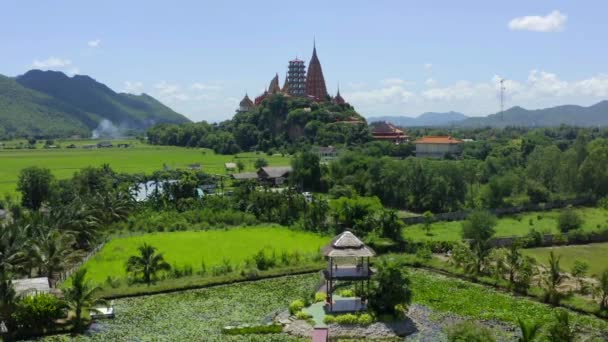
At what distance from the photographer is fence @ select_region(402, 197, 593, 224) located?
46406 mm

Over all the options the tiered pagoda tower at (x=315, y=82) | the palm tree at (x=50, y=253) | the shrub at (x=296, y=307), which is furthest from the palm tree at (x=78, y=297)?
the tiered pagoda tower at (x=315, y=82)

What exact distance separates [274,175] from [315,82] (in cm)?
5394

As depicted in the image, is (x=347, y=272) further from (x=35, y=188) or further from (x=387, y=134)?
(x=387, y=134)

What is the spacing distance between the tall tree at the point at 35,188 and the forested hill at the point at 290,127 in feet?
156

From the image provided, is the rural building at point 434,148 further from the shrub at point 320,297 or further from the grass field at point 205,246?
the shrub at point 320,297

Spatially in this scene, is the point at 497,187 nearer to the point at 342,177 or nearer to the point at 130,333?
the point at 342,177

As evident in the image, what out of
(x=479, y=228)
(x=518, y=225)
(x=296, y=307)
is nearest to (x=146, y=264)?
(x=296, y=307)

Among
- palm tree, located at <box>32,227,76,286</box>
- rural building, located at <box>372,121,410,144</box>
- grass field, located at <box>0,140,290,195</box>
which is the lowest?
palm tree, located at <box>32,227,76,286</box>

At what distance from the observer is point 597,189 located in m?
56.1

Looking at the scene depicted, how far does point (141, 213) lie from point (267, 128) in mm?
62408

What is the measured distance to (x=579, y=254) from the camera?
37.0 m

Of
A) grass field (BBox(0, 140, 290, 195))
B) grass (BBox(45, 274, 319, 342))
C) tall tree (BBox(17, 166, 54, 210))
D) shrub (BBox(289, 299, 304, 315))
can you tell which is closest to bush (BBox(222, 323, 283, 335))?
grass (BBox(45, 274, 319, 342))

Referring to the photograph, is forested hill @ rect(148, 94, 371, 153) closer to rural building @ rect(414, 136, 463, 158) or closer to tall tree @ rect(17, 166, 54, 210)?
rural building @ rect(414, 136, 463, 158)

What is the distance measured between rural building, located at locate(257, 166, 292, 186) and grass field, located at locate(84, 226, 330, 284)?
19788mm
